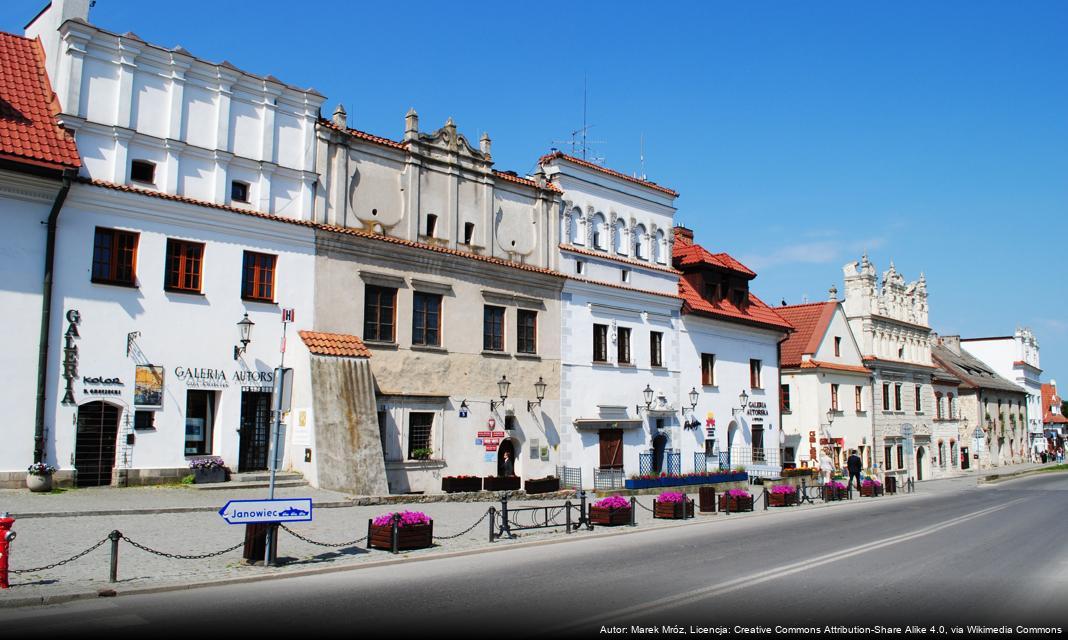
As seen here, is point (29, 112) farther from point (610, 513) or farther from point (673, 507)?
point (673, 507)

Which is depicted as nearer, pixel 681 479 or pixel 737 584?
pixel 737 584

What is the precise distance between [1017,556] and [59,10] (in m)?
26.5

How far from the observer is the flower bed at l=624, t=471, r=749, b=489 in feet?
99.4

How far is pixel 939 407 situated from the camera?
61.7 meters

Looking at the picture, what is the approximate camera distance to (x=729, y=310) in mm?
Result: 40562

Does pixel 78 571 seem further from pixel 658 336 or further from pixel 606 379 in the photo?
pixel 658 336

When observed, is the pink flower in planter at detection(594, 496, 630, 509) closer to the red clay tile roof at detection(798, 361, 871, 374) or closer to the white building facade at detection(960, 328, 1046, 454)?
the red clay tile roof at detection(798, 361, 871, 374)

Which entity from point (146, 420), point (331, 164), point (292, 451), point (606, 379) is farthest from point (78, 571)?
point (606, 379)

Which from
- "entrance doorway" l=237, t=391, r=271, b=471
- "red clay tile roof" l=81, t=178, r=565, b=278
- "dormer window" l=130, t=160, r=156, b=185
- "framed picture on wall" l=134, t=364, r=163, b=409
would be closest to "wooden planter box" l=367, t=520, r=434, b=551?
"entrance doorway" l=237, t=391, r=271, b=471

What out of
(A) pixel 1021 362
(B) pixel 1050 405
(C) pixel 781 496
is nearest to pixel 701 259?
(C) pixel 781 496

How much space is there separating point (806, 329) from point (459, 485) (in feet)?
99.0

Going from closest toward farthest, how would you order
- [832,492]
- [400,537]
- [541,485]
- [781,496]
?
[400,537] → [541,485] → [781,496] → [832,492]

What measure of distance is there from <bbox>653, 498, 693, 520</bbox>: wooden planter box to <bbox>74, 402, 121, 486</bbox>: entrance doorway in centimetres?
1454

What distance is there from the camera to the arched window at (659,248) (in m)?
37.0
